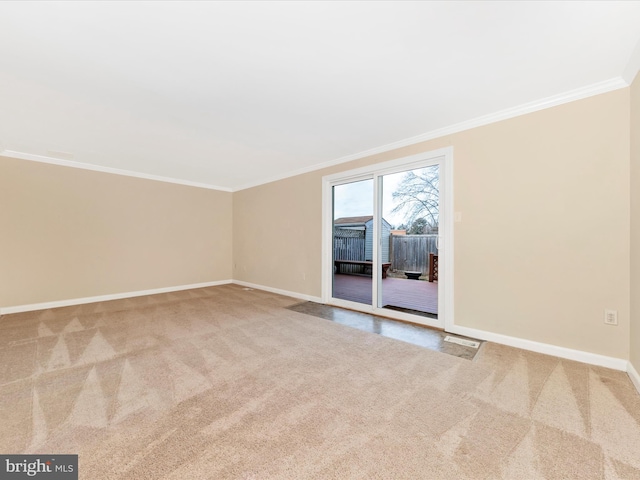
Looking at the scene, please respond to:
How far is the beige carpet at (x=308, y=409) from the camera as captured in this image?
4.25 ft

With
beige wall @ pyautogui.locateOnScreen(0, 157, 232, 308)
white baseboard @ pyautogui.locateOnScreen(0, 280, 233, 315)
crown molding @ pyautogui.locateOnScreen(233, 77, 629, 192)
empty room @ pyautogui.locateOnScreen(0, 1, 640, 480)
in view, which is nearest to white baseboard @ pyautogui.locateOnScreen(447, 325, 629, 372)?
empty room @ pyautogui.locateOnScreen(0, 1, 640, 480)

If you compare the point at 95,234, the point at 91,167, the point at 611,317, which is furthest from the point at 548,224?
the point at 91,167

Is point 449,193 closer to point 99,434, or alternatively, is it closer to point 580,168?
point 580,168

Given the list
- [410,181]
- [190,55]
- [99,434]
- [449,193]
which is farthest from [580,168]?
[99,434]

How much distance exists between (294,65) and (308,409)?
98.5 inches

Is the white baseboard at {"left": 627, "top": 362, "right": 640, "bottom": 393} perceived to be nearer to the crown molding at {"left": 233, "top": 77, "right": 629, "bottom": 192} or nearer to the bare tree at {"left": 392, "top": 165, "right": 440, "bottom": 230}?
the bare tree at {"left": 392, "top": 165, "right": 440, "bottom": 230}

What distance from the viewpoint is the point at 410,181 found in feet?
12.4

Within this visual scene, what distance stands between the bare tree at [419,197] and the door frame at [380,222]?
0.16 m

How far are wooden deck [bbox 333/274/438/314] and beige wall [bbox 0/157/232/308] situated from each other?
3.28 meters

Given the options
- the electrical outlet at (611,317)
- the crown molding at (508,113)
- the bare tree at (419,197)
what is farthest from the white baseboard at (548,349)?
the crown molding at (508,113)

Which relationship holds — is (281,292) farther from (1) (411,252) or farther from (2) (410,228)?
(2) (410,228)

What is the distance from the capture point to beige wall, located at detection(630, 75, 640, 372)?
1984 mm

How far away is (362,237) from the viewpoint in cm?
456

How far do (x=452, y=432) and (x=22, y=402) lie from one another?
2.80 meters
